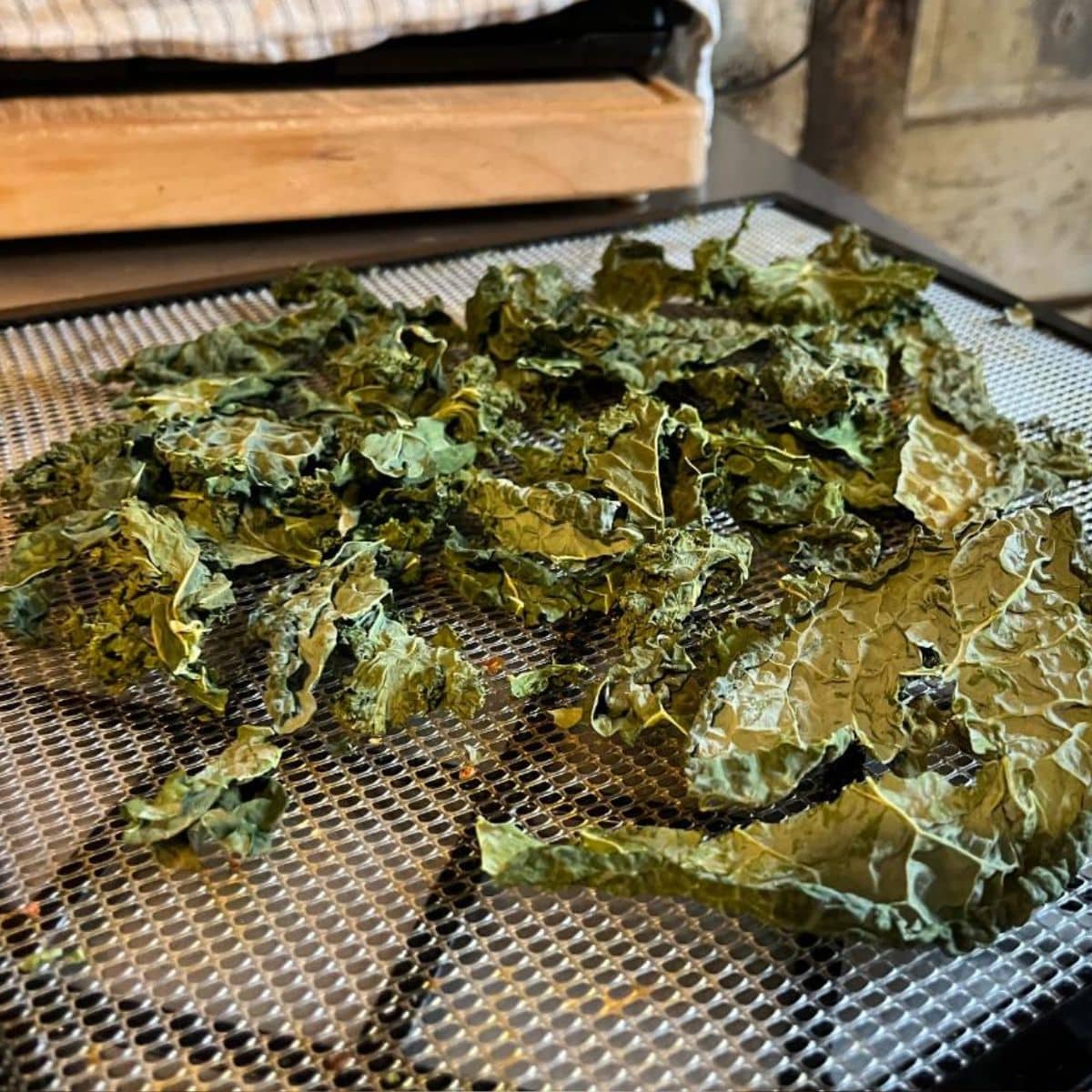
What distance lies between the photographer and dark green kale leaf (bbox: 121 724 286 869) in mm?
633

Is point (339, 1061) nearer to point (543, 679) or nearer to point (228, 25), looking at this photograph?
point (543, 679)

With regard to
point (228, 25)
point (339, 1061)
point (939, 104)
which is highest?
point (228, 25)

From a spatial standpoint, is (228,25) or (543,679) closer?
(543,679)

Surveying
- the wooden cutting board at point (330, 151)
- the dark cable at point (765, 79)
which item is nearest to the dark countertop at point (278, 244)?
the wooden cutting board at point (330, 151)

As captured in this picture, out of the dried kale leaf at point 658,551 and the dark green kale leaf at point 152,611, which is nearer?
the dried kale leaf at point 658,551

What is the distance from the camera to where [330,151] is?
49.5 inches

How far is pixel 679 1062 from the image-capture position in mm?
546

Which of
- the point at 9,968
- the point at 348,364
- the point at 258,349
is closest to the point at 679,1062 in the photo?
the point at 9,968

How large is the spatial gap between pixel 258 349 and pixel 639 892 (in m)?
0.68

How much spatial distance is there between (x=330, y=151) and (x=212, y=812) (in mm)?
838

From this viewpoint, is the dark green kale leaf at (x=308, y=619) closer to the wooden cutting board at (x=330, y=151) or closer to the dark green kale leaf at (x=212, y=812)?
the dark green kale leaf at (x=212, y=812)

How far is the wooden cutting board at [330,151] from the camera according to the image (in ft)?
3.90

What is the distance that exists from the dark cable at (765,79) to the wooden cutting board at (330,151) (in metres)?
0.49

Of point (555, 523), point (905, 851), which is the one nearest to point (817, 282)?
point (555, 523)
